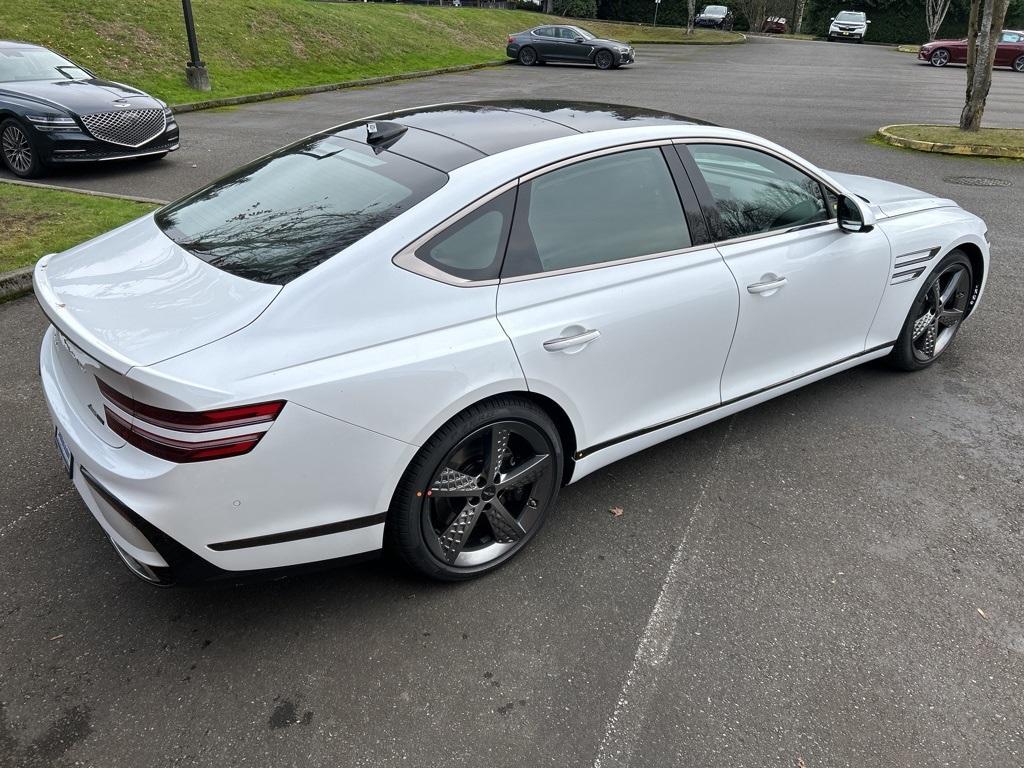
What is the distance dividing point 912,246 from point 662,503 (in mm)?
2129

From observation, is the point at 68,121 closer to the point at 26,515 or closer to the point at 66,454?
the point at 26,515

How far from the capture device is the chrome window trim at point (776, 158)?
346 cm

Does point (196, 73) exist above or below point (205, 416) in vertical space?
above

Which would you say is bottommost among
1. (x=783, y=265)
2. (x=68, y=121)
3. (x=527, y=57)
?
(x=783, y=265)

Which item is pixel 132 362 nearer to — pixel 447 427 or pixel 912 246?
pixel 447 427

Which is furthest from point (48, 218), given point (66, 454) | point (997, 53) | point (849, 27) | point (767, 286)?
point (849, 27)

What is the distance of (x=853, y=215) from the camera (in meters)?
3.87

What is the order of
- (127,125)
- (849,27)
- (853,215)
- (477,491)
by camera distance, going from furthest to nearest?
(849,27), (127,125), (853,215), (477,491)

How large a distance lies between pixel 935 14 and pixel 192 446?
50289mm

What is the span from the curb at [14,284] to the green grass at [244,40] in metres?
10.9

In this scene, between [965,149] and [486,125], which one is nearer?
[486,125]

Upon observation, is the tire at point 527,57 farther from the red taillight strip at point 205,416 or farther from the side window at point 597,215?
the red taillight strip at point 205,416

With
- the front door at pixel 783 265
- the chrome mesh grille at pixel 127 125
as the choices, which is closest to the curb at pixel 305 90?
the chrome mesh grille at pixel 127 125

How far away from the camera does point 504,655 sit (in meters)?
2.64
